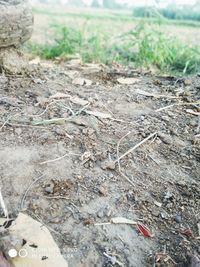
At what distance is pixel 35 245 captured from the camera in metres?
1.51

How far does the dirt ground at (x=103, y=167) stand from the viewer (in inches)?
62.8

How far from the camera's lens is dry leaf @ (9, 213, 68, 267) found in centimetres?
145

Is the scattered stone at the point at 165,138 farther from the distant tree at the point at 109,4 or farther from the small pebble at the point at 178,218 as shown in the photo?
the distant tree at the point at 109,4

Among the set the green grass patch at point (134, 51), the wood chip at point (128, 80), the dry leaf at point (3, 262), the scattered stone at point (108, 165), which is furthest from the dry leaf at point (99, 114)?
the green grass patch at point (134, 51)

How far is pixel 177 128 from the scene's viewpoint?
2.46m

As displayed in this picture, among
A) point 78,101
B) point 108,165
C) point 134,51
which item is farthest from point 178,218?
point 134,51

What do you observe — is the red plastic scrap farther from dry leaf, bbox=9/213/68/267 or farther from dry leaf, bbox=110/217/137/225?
dry leaf, bbox=9/213/68/267

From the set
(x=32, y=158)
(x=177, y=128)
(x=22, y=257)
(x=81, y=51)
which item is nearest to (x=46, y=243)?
(x=22, y=257)

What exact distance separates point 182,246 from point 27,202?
68cm

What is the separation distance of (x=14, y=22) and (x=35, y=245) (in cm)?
194

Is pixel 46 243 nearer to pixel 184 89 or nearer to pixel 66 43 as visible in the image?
pixel 184 89

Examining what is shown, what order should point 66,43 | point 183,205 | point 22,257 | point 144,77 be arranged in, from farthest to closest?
point 66,43 < point 144,77 < point 183,205 < point 22,257

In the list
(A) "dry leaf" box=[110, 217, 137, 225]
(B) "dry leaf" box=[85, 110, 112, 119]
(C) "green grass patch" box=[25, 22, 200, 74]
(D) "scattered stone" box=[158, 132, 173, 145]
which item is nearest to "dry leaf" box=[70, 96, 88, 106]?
(B) "dry leaf" box=[85, 110, 112, 119]

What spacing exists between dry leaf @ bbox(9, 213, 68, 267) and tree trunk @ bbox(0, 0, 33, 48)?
5.68 ft
